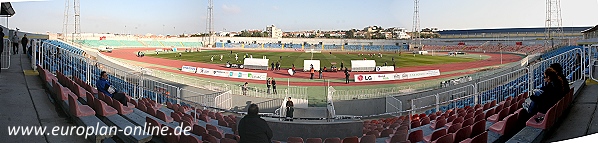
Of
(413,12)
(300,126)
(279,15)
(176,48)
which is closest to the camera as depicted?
(300,126)

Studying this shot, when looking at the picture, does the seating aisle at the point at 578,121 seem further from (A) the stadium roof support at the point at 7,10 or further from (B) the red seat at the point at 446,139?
(A) the stadium roof support at the point at 7,10

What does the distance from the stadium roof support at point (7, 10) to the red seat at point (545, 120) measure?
906cm

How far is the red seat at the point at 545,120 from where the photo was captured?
2682 millimetres

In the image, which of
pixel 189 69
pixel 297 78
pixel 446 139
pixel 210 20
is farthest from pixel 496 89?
pixel 189 69

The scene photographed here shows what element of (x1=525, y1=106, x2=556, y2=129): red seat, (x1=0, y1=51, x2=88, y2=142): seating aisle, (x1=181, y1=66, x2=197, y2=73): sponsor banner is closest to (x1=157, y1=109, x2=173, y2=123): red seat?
(x1=0, y1=51, x2=88, y2=142): seating aisle

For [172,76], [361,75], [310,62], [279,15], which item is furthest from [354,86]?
[172,76]

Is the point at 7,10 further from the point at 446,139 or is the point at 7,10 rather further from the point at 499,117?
the point at 499,117

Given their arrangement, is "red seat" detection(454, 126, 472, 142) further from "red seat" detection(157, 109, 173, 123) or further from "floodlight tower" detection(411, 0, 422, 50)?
"floodlight tower" detection(411, 0, 422, 50)

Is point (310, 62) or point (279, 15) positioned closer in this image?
point (279, 15)

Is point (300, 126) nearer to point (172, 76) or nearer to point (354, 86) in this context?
point (354, 86)

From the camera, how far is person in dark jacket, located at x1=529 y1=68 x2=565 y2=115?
9.64 feet

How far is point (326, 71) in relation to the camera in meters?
7.05

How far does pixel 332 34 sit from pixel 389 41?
4.39ft

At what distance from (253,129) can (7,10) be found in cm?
853
